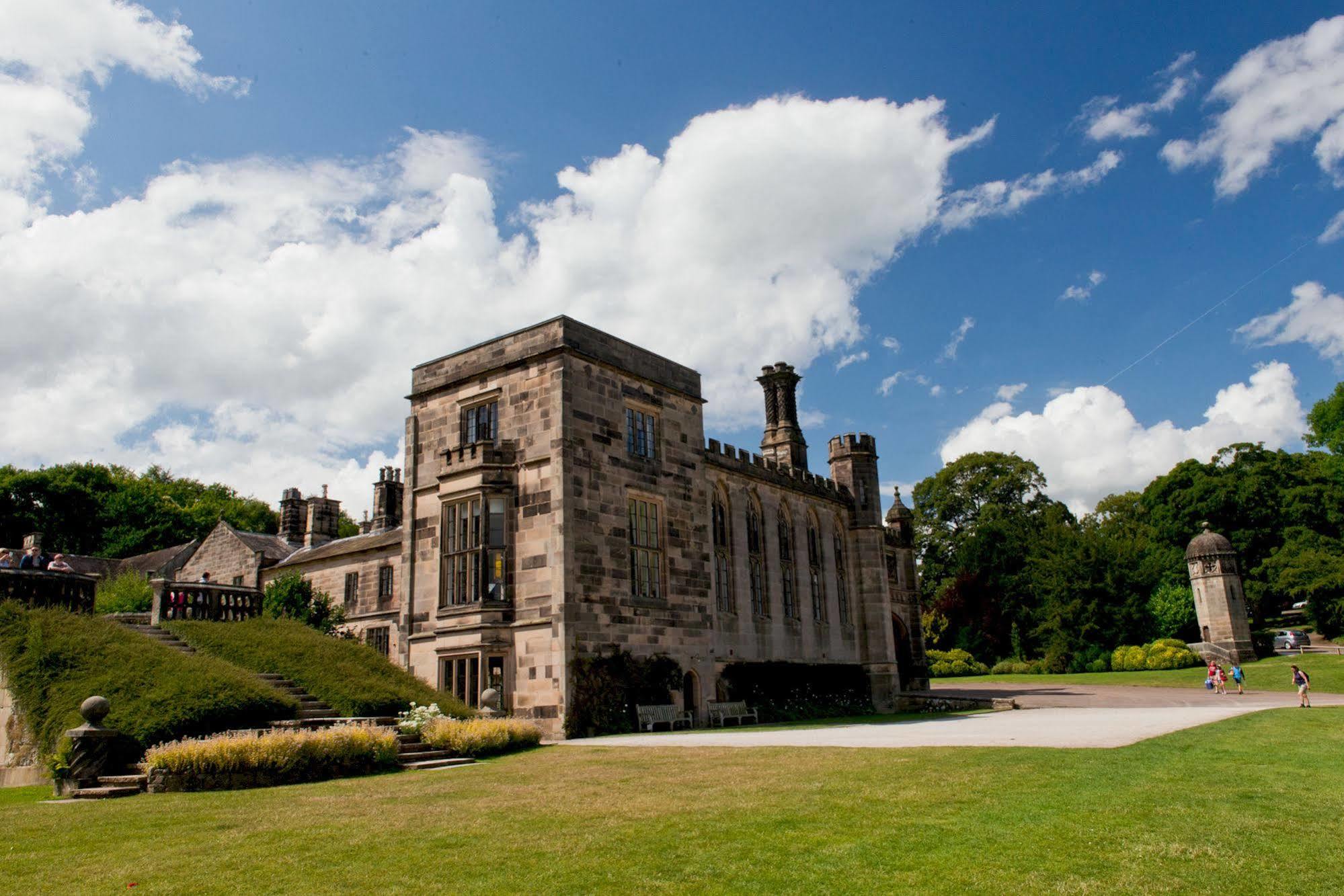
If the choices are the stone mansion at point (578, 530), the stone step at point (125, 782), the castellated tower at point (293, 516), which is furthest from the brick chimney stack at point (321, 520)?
the stone step at point (125, 782)

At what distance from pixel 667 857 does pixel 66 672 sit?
42.2ft

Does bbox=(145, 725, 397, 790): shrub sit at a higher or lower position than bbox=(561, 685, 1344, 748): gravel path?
higher

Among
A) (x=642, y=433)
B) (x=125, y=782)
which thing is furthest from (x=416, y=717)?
(x=642, y=433)

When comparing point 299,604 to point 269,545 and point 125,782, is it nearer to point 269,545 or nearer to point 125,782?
point 269,545

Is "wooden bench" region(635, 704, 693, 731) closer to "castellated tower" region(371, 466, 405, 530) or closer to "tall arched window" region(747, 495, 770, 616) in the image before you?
"tall arched window" region(747, 495, 770, 616)

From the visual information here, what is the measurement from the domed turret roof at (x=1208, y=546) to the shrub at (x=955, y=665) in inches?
529

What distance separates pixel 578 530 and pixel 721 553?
7.97 metres

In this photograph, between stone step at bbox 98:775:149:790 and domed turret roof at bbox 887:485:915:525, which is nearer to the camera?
stone step at bbox 98:775:149:790

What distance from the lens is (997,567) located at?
196 feet

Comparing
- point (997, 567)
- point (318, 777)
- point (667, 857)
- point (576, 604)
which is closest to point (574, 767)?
point (318, 777)

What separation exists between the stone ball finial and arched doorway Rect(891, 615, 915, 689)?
105 ft

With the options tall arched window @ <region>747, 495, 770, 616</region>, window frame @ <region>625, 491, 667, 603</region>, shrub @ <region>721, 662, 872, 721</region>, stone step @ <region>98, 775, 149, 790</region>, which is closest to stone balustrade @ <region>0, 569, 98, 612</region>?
stone step @ <region>98, 775, 149, 790</region>

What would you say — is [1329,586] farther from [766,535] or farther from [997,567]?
[766,535]

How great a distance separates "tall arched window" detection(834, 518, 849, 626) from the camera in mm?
36312
